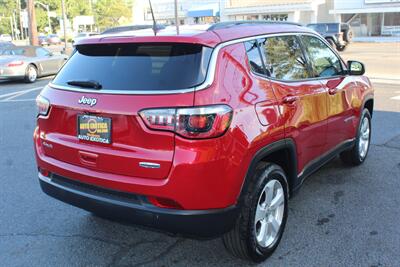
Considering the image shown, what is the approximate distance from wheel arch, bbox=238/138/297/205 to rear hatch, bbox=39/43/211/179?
1.94 feet

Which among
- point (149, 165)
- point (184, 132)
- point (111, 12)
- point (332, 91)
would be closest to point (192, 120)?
point (184, 132)

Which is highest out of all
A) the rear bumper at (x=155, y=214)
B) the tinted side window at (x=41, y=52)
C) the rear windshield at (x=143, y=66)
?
the rear windshield at (x=143, y=66)

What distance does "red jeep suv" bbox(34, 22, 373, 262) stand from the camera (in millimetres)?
2898

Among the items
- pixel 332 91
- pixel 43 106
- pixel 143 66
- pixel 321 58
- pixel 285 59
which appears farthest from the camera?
pixel 321 58

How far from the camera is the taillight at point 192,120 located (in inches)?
112

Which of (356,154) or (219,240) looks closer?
(219,240)

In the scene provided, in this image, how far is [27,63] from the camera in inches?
621

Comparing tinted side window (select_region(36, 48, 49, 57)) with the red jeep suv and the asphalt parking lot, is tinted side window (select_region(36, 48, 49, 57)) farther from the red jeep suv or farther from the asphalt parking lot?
the red jeep suv

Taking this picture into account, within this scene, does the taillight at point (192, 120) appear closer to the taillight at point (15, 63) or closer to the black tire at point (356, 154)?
the black tire at point (356, 154)

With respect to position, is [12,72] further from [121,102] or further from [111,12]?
[111,12]

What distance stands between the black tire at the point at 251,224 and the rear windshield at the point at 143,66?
844mm

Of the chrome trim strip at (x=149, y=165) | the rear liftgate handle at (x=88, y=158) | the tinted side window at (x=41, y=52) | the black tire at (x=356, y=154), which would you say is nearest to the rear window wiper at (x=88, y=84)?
the rear liftgate handle at (x=88, y=158)

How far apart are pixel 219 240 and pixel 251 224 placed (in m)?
0.64

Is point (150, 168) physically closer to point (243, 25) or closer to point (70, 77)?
point (70, 77)
